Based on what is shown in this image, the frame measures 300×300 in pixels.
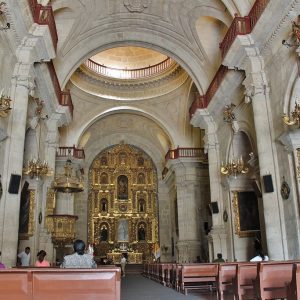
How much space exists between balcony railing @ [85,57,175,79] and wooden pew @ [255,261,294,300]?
17.4 m

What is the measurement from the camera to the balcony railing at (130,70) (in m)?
21.0

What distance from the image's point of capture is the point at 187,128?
20.6 meters

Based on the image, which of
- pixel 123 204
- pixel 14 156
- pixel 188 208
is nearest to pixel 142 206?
pixel 123 204

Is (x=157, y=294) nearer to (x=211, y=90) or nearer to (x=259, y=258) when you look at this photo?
(x=259, y=258)

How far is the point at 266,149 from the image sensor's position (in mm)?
9398

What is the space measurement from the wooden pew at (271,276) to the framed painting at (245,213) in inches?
316

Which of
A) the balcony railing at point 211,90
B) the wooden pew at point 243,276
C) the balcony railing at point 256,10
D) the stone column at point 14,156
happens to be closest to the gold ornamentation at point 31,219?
the stone column at point 14,156

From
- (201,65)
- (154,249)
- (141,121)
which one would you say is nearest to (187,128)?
(141,121)

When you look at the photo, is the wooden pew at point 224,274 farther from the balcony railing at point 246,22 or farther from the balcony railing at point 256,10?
the balcony railing at point 246,22

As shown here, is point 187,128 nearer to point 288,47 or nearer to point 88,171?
point 88,171

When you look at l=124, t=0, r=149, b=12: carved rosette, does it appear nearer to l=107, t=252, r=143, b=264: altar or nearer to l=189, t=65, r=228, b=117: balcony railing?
l=189, t=65, r=228, b=117: balcony railing

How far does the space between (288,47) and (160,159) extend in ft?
54.9

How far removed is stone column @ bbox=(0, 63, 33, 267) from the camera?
8.15 meters

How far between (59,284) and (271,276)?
94.9 inches
